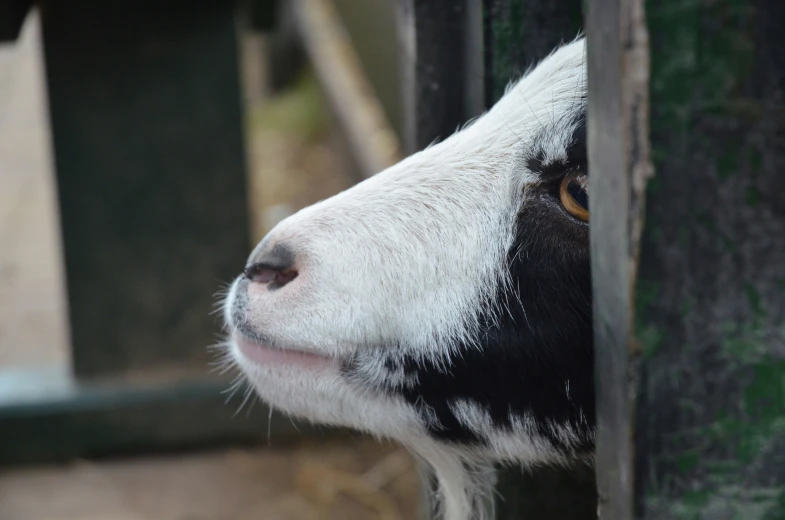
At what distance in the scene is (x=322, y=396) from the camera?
1.81 metres

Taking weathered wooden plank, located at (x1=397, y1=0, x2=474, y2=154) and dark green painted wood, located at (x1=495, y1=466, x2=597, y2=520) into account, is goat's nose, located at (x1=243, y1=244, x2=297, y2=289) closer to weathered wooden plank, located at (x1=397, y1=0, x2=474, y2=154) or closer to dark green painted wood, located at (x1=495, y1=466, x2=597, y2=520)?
weathered wooden plank, located at (x1=397, y1=0, x2=474, y2=154)

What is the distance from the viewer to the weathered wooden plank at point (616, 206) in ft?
3.67

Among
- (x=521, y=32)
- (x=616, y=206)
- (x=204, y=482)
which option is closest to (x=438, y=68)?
(x=521, y=32)

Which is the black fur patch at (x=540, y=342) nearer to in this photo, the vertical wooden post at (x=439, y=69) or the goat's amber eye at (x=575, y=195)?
the goat's amber eye at (x=575, y=195)

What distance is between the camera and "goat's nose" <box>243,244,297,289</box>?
5.71ft

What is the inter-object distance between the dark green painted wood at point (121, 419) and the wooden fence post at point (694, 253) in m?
2.80

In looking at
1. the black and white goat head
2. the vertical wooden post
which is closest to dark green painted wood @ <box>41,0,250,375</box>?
the vertical wooden post

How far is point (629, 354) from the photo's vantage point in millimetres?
1193

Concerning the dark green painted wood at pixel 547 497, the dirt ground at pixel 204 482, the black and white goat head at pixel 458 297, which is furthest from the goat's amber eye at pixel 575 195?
the dirt ground at pixel 204 482

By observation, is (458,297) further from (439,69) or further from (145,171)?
(145,171)

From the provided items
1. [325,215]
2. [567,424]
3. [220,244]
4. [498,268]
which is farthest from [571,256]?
[220,244]

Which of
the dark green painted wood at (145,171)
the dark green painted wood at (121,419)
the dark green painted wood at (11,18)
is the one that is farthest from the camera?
the dark green painted wood at (121,419)

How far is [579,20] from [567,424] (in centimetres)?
72

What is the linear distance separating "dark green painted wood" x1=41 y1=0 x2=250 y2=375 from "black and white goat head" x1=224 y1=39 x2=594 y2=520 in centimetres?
205
